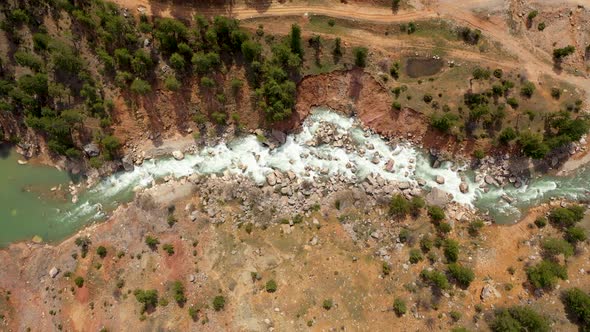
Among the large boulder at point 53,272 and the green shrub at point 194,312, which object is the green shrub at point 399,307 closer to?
the green shrub at point 194,312

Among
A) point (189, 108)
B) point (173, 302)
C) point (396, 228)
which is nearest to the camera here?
point (173, 302)

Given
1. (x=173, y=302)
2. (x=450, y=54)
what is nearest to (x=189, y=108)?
(x=173, y=302)

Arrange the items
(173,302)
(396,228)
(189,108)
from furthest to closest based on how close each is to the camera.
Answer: (189,108)
(396,228)
(173,302)

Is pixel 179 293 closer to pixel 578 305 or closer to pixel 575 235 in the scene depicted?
pixel 578 305

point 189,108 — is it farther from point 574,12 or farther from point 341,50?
point 574,12

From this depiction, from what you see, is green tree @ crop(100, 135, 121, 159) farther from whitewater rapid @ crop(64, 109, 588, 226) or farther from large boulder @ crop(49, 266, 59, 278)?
large boulder @ crop(49, 266, 59, 278)

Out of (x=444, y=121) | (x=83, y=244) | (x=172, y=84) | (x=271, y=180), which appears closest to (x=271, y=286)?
(x=271, y=180)
